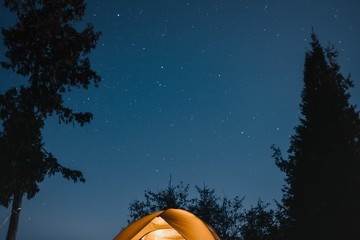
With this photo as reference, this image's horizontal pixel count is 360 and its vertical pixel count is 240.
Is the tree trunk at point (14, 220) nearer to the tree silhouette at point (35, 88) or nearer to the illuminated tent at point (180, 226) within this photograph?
the tree silhouette at point (35, 88)

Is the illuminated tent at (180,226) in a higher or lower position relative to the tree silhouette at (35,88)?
lower

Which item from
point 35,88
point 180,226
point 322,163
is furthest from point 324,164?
point 35,88

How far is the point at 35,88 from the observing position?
12.0 m

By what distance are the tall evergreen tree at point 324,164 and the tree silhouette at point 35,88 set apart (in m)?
10.7

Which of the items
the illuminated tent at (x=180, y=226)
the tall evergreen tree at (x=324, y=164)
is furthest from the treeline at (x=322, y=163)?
the illuminated tent at (x=180, y=226)

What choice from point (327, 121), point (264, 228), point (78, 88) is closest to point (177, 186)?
point (264, 228)

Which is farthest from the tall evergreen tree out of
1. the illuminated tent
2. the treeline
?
the illuminated tent

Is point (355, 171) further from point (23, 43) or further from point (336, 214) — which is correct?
point (23, 43)

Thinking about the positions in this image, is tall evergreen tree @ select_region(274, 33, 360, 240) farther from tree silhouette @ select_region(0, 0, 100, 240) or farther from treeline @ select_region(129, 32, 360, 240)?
tree silhouette @ select_region(0, 0, 100, 240)

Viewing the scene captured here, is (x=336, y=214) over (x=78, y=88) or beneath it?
beneath

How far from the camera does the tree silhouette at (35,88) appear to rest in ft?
37.0

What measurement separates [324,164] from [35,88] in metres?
13.4

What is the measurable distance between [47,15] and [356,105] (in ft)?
49.8

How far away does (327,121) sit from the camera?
16344 millimetres
